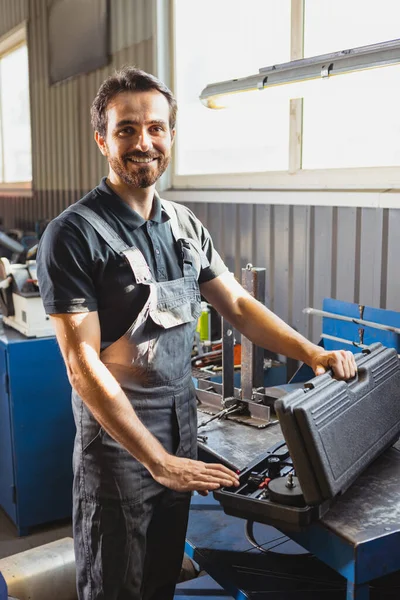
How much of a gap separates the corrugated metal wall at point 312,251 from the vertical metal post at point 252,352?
58 centimetres

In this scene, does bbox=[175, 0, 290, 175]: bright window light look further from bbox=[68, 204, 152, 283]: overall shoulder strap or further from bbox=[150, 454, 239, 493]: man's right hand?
bbox=[150, 454, 239, 493]: man's right hand

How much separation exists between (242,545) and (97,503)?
43 centimetres

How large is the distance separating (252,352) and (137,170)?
686mm

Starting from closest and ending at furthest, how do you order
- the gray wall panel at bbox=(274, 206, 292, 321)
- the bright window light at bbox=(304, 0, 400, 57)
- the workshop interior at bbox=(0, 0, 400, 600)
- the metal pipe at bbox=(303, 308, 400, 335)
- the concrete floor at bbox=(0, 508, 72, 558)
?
the workshop interior at bbox=(0, 0, 400, 600) → the metal pipe at bbox=(303, 308, 400, 335) → the bright window light at bbox=(304, 0, 400, 57) → the concrete floor at bbox=(0, 508, 72, 558) → the gray wall panel at bbox=(274, 206, 292, 321)

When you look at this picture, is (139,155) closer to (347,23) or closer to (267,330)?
(267,330)

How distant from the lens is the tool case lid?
3.74 ft

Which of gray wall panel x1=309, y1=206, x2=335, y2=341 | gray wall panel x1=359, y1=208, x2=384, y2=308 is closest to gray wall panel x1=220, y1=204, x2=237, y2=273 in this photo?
gray wall panel x1=309, y1=206, x2=335, y2=341

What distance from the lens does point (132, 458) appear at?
4.66 ft

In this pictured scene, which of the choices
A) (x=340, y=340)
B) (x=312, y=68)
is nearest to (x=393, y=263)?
(x=340, y=340)

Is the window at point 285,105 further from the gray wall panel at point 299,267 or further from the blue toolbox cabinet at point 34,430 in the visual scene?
the blue toolbox cabinet at point 34,430

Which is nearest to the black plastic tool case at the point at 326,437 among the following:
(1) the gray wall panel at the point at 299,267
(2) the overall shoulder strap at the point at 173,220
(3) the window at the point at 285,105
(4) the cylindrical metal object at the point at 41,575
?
(2) the overall shoulder strap at the point at 173,220

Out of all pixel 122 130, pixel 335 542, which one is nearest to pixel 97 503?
pixel 335 542

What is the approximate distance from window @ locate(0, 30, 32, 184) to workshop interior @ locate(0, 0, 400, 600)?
5.22 ft

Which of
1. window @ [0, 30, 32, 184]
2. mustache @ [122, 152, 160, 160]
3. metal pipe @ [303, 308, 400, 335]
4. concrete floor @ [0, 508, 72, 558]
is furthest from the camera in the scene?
window @ [0, 30, 32, 184]
